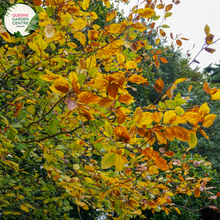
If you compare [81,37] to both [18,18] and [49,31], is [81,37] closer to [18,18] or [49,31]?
[49,31]

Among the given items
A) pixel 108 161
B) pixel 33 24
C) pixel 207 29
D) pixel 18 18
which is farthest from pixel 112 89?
pixel 18 18

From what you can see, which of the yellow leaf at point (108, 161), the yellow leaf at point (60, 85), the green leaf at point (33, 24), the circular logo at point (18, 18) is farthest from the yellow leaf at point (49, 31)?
the circular logo at point (18, 18)

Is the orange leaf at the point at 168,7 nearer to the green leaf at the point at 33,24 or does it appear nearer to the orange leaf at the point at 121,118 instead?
the green leaf at the point at 33,24

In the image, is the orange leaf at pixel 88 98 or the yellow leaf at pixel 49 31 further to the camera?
the yellow leaf at pixel 49 31

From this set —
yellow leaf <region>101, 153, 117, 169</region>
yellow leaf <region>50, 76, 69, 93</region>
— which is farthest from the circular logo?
yellow leaf <region>101, 153, 117, 169</region>

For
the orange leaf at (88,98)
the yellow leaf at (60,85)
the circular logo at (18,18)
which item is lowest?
the orange leaf at (88,98)

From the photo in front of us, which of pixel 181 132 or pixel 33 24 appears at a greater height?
pixel 33 24

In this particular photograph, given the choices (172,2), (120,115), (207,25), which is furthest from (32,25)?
(172,2)

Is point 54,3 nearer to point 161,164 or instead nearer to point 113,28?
point 113,28

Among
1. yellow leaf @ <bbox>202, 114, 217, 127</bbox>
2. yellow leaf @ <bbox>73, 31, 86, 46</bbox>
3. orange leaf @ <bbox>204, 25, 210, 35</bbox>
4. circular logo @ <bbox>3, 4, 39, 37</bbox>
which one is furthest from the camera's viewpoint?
circular logo @ <bbox>3, 4, 39, 37</bbox>

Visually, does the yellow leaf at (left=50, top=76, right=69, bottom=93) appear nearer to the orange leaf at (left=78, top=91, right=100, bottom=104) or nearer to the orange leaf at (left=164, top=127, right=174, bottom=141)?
the orange leaf at (left=78, top=91, right=100, bottom=104)

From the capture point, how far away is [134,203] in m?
1.24

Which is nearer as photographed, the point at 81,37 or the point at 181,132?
the point at 181,132

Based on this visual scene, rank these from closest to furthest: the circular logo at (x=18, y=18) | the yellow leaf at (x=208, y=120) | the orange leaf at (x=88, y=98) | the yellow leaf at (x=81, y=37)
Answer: the orange leaf at (x=88, y=98) → the yellow leaf at (x=208, y=120) → the yellow leaf at (x=81, y=37) → the circular logo at (x=18, y=18)
